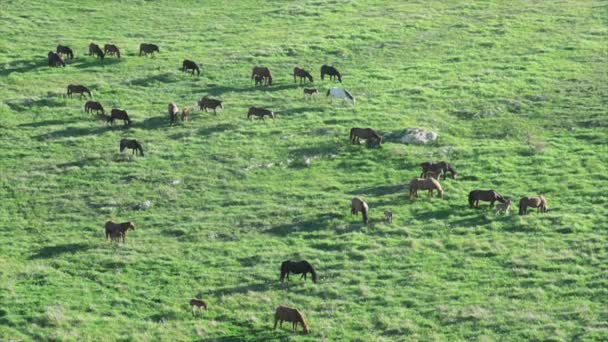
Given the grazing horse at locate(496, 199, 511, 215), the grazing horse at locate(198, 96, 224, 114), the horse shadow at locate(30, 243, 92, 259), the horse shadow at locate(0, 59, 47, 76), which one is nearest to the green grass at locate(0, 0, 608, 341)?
the horse shadow at locate(30, 243, 92, 259)

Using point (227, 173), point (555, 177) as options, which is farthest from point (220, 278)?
point (555, 177)

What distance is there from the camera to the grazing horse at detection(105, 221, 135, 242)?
37.6 m

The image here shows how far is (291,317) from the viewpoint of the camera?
3088 centimetres

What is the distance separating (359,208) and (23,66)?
89.3 feet

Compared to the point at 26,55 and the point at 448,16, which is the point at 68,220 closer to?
the point at 26,55

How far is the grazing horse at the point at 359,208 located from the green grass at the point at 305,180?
46cm

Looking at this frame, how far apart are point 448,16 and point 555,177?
29739 millimetres

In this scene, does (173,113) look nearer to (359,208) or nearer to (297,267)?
(359,208)

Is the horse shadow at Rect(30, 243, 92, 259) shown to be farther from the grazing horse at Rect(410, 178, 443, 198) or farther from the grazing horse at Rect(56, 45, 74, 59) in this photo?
the grazing horse at Rect(56, 45, 74, 59)

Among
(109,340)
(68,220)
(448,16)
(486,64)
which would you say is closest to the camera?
(109,340)

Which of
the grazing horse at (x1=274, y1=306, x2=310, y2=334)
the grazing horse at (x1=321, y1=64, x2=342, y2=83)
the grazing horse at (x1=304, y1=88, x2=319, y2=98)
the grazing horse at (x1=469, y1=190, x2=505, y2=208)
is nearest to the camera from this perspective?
the grazing horse at (x1=274, y1=306, x2=310, y2=334)

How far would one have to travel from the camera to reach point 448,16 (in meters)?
72.0

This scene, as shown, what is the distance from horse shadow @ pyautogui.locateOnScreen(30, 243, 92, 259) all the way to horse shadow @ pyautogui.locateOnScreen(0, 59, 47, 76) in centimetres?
2236

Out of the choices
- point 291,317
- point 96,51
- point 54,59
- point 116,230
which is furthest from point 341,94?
point 291,317
